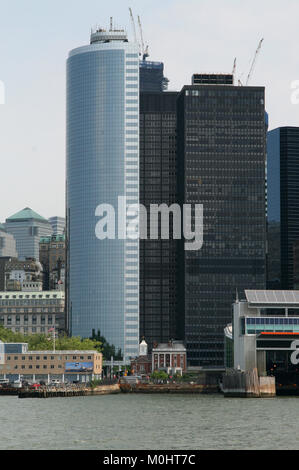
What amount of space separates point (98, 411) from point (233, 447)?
62.1m

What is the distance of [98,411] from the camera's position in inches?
6378

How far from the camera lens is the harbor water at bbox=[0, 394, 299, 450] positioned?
106 meters

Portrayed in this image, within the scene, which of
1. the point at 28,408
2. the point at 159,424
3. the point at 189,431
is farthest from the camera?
the point at 28,408

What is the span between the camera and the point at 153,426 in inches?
4995

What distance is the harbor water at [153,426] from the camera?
105562mm

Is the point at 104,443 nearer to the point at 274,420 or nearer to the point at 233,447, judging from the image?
the point at 233,447

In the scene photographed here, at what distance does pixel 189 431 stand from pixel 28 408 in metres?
61.9

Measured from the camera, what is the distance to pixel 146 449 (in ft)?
327

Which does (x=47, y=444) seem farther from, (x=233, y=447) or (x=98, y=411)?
(x=98, y=411)
